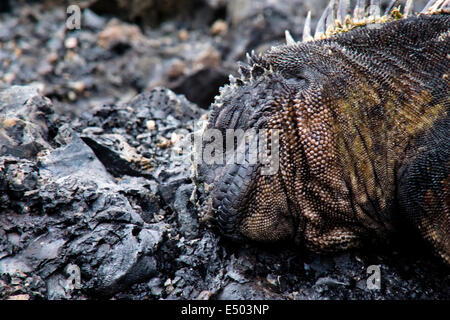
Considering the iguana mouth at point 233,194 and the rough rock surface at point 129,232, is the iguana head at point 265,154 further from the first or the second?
the rough rock surface at point 129,232

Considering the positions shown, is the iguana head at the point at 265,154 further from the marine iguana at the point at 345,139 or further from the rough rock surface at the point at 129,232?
the rough rock surface at the point at 129,232

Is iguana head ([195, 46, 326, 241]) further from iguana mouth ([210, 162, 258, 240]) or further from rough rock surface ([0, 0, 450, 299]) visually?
rough rock surface ([0, 0, 450, 299])

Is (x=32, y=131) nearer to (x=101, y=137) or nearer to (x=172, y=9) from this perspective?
(x=101, y=137)

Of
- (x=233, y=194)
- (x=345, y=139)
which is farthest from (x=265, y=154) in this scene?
(x=345, y=139)

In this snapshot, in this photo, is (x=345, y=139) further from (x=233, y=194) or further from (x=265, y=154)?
(x=233, y=194)

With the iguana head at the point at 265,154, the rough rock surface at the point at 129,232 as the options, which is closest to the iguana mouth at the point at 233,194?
the iguana head at the point at 265,154

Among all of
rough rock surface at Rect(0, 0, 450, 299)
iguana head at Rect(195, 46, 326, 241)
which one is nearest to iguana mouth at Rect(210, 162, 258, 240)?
iguana head at Rect(195, 46, 326, 241)

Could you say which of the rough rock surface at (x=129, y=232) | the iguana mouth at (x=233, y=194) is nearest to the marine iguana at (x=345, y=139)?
the iguana mouth at (x=233, y=194)
